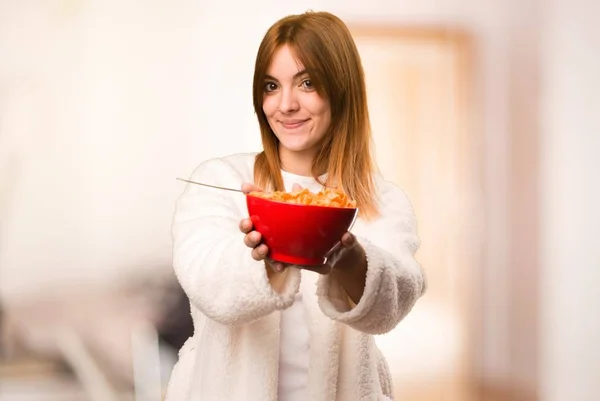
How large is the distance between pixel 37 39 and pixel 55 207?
68 centimetres

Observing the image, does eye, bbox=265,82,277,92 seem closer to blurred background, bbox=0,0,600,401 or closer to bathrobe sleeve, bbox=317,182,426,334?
bathrobe sleeve, bbox=317,182,426,334

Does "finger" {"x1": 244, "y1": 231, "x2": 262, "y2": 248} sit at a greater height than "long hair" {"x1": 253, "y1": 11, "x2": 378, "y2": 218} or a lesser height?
lesser

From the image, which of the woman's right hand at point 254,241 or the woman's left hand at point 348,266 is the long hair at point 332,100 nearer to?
the woman's left hand at point 348,266

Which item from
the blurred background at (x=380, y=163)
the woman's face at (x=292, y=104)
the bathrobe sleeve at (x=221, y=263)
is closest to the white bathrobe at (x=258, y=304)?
the bathrobe sleeve at (x=221, y=263)

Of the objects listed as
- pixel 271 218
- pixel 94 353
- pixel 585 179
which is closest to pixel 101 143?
pixel 94 353

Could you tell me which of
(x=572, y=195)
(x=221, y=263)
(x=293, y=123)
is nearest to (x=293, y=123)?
(x=293, y=123)

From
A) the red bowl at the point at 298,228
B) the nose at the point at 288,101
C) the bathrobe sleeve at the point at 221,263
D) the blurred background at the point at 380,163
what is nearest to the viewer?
the red bowl at the point at 298,228

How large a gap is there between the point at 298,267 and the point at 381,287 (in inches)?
5.3

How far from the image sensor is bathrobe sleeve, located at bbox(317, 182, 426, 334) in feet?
3.42

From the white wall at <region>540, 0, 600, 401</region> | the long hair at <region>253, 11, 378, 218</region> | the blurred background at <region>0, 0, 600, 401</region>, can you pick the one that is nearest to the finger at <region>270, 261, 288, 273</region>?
the long hair at <region>253, 11, 378, 218</region>

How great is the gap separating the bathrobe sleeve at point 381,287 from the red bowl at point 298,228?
10cm

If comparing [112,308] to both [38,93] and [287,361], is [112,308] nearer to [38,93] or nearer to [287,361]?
[38,93]

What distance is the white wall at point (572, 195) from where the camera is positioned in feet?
10.7

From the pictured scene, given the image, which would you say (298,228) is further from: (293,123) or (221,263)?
(293,123)
